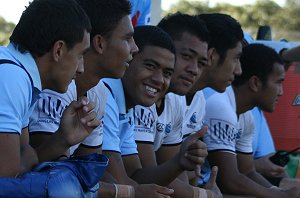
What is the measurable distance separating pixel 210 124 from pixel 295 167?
1.48 metres

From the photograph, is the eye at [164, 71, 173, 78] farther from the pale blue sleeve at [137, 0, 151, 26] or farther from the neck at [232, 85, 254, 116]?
the neck at [232, 85, 254, 116]

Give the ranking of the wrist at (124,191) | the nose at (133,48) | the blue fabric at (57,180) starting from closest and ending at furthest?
the blue fabric at (57,180) < the wrist at (124,191) < the nose at (133,48)

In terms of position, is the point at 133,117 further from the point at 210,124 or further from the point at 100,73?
the point at 210,124

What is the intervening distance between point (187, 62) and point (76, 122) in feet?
5.78

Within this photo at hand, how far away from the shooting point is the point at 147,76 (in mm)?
4844

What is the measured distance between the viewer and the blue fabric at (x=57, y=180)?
10.7ft

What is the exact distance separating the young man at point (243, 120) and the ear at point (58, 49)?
238cm

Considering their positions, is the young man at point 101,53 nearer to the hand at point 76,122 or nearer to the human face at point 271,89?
the hand at point 76,122

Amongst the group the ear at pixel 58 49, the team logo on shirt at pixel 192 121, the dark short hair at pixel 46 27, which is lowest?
the team logo on shirt at pixel 192 121

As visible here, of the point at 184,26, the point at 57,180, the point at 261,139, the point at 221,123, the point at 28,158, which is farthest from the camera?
the point at 261,139

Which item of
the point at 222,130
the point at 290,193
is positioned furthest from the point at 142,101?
the point at 290,193

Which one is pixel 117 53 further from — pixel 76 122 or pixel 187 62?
pixel 187 62

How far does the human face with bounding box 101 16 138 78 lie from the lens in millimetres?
4410

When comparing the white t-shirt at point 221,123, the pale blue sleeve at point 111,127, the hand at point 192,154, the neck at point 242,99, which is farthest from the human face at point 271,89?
the pale blue sleeve at point 111,127
